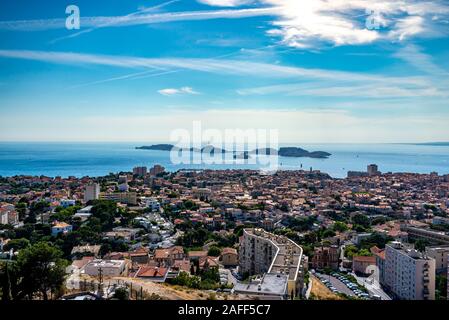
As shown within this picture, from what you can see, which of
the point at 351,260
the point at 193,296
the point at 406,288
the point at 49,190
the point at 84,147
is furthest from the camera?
the point at 84,147

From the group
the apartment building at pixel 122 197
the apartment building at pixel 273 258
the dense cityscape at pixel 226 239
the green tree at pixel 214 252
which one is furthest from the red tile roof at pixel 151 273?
the apartment building at pixel 122 197

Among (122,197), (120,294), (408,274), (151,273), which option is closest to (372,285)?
(408,274)

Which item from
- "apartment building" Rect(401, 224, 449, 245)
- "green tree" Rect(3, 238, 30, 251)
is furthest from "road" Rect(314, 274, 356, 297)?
"green tree" Rect(3, 238, 30, 251)

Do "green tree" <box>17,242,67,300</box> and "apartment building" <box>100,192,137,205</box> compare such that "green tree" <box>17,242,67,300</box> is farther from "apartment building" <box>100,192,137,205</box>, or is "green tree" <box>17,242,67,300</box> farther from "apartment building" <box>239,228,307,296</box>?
"apartment building" <box>100,192,137,205</box>
